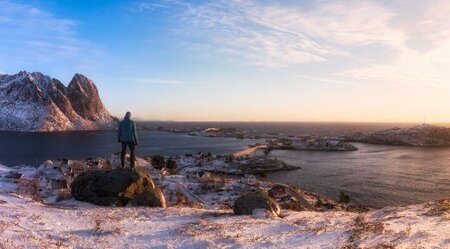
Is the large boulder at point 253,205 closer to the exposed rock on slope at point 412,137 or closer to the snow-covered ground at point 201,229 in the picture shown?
the snow-covered ground at point 201,229

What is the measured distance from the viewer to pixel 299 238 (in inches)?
438

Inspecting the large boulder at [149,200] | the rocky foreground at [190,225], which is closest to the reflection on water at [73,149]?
the large boulder at [149,200]

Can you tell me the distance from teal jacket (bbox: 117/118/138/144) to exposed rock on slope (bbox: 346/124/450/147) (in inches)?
6835

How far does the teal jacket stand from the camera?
696 inches

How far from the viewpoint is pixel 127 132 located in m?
17.8

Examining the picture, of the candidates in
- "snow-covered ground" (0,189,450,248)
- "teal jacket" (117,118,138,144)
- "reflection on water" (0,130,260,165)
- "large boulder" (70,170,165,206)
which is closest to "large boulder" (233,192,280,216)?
"snow-covered ground" (0,189,450,248)

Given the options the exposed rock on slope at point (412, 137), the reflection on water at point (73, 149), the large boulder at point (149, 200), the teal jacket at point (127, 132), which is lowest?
the reflection on water at point (73, 149)

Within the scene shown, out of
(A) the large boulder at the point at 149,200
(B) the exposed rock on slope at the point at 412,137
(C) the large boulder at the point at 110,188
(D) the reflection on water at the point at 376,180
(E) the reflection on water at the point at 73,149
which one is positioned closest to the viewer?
(A) the large boulder at the point at 149,200

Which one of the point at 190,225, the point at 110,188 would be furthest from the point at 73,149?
the point at 190,225

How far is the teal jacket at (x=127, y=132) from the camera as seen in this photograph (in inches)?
696

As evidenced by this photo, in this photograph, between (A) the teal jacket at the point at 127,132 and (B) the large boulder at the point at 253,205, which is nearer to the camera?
(B) the large boulder at the point at 253,205

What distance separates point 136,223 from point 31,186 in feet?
58.2

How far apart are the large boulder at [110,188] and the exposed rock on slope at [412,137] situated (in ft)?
571

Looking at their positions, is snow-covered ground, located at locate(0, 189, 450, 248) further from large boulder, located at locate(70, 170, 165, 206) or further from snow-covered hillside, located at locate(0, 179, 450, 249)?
large boulder, located at locate(70, 170, 165, 206)
